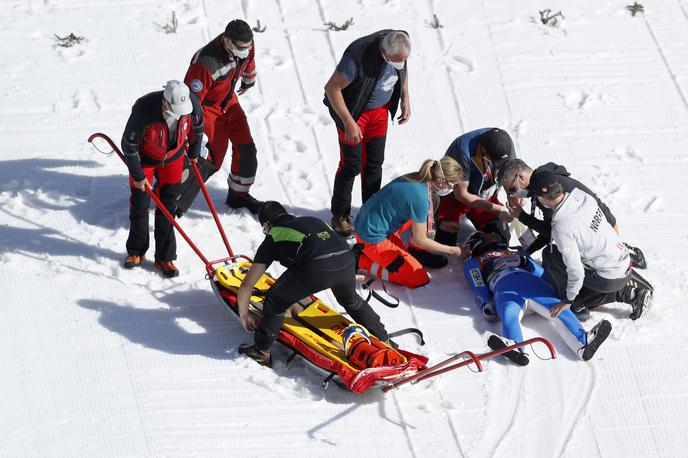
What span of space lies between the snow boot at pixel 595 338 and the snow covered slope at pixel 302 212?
0.10m

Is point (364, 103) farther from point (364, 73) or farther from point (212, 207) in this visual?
point (212, 207)

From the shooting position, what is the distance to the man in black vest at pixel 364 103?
818cm

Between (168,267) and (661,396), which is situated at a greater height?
(168,267)

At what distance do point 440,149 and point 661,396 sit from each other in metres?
3.30

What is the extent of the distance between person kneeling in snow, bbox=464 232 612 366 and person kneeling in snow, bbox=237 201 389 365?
1296 millimetres

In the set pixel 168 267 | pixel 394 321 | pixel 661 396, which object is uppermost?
pixel 168 267

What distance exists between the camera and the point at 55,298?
8117 mm

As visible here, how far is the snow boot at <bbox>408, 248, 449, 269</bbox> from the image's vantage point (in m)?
8.73

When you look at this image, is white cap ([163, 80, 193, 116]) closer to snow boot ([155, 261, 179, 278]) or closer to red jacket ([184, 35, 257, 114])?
red jacket ([184, 35, 257, 114])

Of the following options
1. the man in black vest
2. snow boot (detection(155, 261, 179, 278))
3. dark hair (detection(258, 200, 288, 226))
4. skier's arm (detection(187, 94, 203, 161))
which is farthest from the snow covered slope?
dark hair (detection(258, 200, 288, 226))

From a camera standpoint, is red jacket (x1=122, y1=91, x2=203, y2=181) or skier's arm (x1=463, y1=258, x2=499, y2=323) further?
skier's arm (x1=463, y1=258, x2=499, y2=323)

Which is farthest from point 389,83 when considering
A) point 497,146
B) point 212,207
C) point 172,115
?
point 172,115

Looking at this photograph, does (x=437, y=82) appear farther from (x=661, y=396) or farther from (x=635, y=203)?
(x=661, y=396)

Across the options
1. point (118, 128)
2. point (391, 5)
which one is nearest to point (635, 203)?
point (391, 5)
